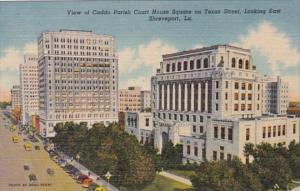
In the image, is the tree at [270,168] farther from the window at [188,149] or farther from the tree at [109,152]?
the tree at [109,152]

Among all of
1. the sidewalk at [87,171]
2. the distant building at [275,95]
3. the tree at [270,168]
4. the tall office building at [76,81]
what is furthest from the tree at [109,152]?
the distant building at [275,95]

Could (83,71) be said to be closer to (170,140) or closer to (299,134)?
(170,140)

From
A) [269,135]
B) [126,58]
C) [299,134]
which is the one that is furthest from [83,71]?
[299,134]

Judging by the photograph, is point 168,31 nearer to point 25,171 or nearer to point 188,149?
point 188,149

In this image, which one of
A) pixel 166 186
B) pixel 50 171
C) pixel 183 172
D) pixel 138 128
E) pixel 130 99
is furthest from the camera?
pixel 138 128

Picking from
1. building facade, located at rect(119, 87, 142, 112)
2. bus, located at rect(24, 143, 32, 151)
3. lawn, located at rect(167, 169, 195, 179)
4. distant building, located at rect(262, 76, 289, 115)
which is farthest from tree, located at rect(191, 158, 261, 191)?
bus, located at rect(24, 143, 32, 151)

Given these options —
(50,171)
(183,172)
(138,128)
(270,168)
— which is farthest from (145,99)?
(270,168)
